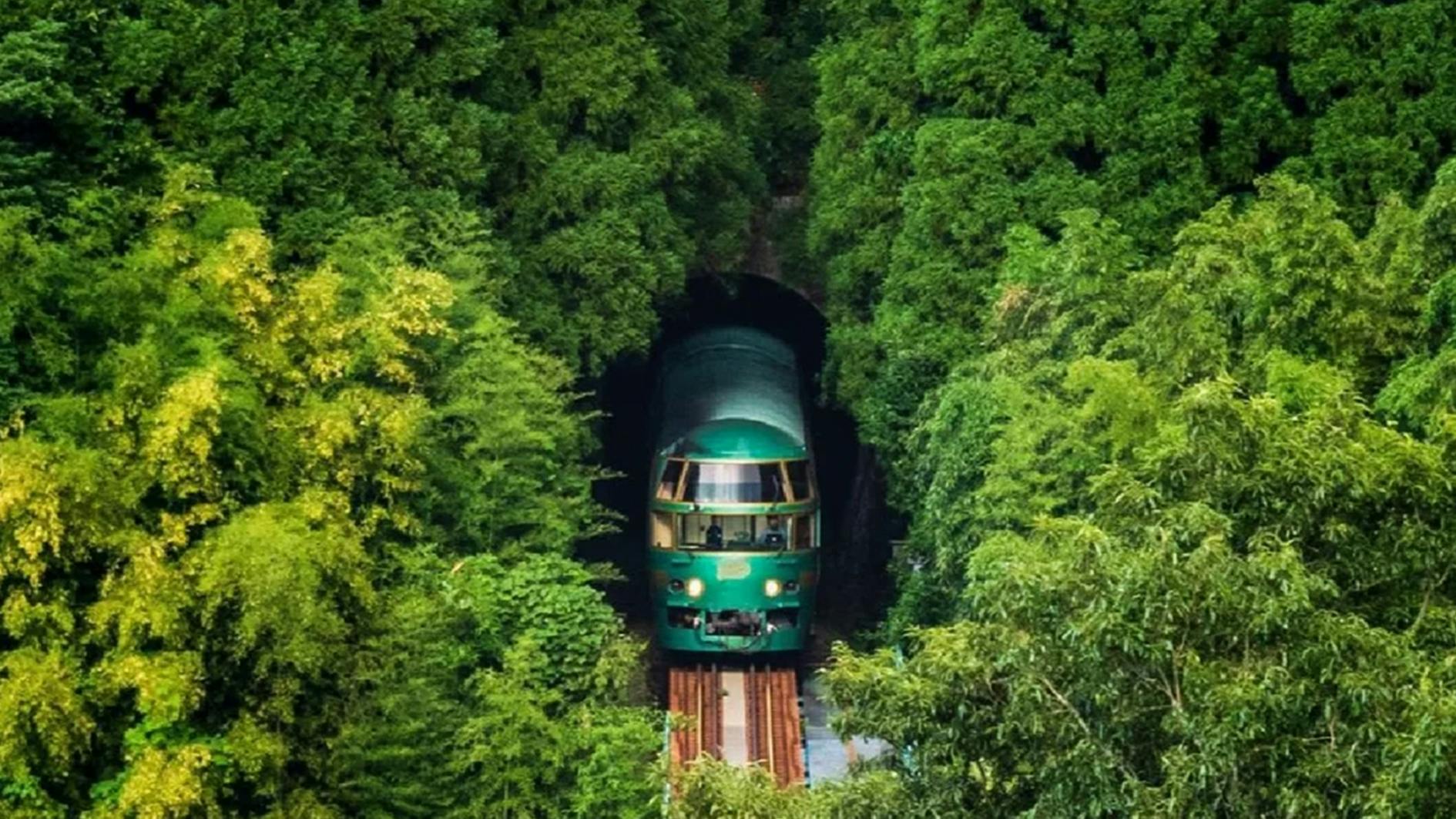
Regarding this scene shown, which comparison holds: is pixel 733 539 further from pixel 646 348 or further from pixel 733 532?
pixel 646 348

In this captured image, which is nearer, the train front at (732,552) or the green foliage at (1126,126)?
the green foliage at (1126,126)

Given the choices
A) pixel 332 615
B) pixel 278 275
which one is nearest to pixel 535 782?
pixel 332 615

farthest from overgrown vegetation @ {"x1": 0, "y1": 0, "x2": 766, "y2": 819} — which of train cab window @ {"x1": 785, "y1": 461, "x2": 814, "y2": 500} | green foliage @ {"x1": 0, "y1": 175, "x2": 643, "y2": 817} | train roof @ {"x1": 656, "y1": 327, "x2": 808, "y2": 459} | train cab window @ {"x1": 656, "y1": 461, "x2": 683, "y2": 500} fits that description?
train cab window @ {"x1": 785, "y1": 461, "x2": 814, "y2": 500}

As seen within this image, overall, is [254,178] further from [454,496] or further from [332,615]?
[332,615]

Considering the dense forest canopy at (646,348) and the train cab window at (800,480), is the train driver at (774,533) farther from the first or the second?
the dense forest canopy at (646,348)

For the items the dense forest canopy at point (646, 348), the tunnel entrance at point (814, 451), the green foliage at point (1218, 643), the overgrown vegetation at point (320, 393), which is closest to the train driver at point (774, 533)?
the dense forest canopy at point (646, 348)

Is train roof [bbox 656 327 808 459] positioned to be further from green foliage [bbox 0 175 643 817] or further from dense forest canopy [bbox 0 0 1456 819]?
green foliage [bbox 0 175 643 817]

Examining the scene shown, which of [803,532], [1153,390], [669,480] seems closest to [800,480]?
[803,532]

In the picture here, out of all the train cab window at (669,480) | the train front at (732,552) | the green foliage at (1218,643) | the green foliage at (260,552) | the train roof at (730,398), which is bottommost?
the green foliage at (1218,643)

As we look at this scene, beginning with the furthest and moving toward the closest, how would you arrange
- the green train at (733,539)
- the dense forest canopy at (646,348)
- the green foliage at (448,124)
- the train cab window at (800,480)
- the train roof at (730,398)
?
the train roof at (730,398) < the train cab window at (800,480) < the green train at (733,539) < the green foliage at (448,124) < the dense forest canopy at (646,348)
